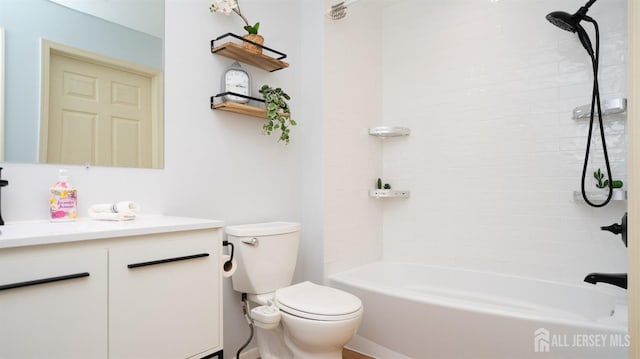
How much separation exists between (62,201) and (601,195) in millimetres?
2591

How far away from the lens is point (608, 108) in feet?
6.29

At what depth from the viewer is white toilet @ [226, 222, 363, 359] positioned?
1627 millimetres

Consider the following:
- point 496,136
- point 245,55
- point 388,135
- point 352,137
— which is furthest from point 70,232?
point 496,136

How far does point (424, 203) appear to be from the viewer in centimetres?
272

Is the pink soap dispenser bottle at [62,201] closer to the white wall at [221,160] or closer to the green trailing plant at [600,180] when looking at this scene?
the white wall at [221,160]

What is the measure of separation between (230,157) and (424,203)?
1.49 m

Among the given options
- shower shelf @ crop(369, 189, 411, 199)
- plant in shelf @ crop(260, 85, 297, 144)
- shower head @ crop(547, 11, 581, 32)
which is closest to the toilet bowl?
plant in shelf @ crop(260, 85, 297, 144)

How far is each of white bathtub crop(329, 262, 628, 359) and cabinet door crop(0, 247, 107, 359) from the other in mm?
1487

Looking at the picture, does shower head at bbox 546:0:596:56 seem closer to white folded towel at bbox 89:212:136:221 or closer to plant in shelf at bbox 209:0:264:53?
plant in shelf at bbox 209:0:264:53

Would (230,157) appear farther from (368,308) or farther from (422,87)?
(422,87)

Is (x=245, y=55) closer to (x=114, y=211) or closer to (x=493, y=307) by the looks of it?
(x=114, y=211)

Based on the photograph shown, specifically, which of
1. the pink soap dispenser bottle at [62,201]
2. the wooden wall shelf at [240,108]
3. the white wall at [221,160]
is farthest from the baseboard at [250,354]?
the wooden wall shelf at [240,108]

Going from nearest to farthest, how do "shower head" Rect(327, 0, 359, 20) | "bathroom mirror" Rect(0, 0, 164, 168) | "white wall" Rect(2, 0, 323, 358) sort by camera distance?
"bathroom mirror" Rect(0, 0, 164, 168)
"white wall" Rect(2, 0, 323, 358)
"shower head" Rect(327, 0, 359, 20)

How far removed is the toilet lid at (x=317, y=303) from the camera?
1621 millimetres
